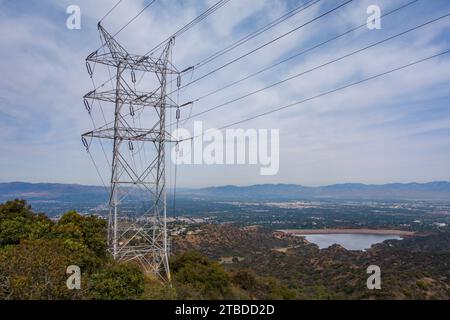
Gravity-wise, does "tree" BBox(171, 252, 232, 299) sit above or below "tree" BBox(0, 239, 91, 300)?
below

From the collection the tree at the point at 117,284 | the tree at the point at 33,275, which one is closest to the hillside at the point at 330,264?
the tree at the point at 117,284

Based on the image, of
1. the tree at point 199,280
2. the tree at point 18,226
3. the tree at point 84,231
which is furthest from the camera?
the tree at point 18,226

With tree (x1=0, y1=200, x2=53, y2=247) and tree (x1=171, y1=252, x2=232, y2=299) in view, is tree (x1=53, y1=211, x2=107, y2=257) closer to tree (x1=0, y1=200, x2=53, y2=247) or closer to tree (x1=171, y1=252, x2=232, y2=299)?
tree (x1=0, y1=200, x2=53, y2=247)

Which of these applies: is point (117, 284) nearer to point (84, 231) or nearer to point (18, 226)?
point (84, 231)

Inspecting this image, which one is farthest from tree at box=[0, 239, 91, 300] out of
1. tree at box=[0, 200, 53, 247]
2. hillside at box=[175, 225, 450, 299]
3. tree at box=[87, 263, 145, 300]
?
hillside at box=[175, 225, 450, 299]

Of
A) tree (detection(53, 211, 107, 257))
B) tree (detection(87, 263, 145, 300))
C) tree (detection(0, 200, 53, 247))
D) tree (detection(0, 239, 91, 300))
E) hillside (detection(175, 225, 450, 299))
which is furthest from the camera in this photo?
hillside (detection(175, 225, 450, 299))

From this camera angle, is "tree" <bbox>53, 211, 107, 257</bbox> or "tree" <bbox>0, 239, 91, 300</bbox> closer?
"tree" <bbox>0, 239, 91, 300</bbox>

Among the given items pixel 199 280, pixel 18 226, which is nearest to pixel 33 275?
pixel 199 280

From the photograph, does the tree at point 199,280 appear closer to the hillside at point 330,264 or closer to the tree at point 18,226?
the hillside at point 330,264

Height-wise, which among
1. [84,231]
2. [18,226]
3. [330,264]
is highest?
[18,226]
